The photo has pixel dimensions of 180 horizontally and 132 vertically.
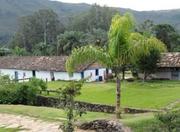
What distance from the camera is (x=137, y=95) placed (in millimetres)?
33250

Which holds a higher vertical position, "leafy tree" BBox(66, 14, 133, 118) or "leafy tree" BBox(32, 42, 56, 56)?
"leafy tree" BBox(32, 42, 56, 56)

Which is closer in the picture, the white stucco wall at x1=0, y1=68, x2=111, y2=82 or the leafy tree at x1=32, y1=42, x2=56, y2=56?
the white stucco wall at x1=0, y1=68, x2=111, y2=82

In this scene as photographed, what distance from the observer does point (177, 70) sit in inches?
1762

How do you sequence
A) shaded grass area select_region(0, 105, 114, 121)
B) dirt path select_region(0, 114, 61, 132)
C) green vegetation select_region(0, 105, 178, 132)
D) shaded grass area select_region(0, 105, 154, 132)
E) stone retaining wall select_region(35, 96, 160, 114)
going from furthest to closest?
stone retaining wall select_region(35, 96, 160, 114) → shaded grass area select_region(0, 105, 114, 121) → dirt path select_region(0, 114, 61, 132) → shaded grass area select_region(0, 105, 154, 132) → green vegetation select_region(0, 105, 178, 132)

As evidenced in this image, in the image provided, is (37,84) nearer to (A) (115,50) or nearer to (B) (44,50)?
(A) (115,50)

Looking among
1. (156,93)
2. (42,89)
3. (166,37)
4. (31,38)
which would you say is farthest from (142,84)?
(31,38)

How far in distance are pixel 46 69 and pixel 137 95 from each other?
2113cm

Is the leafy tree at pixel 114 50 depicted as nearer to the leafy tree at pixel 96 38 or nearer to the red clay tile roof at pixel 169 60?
the red clay tile roof at pixel 169 60

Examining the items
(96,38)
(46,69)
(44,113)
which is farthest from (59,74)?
(44,113)

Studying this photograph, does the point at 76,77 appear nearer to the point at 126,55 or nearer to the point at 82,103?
the point at 82,103

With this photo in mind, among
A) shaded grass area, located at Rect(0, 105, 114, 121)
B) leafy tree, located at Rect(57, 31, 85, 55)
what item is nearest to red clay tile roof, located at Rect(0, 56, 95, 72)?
leafy tree, located at Rect(57, 31, 85, 55)

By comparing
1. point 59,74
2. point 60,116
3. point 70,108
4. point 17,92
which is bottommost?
point 60,116

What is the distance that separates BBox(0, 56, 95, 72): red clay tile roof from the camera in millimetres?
52000

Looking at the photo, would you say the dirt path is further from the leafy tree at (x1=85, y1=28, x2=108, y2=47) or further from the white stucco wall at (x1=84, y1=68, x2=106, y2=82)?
the leafy tree at (x1=85, y1=28, x2=108, y2=47)
